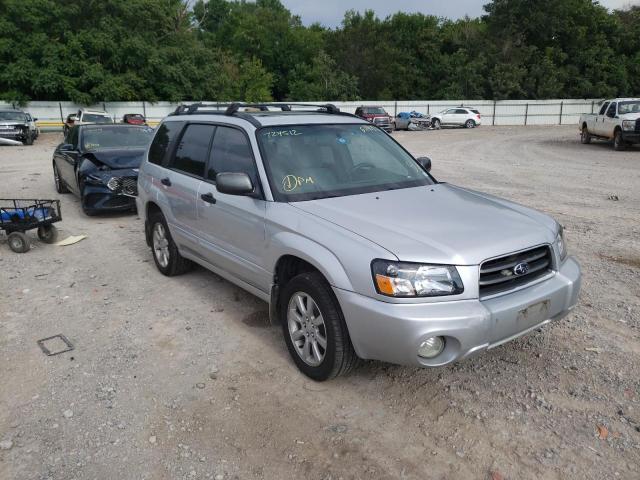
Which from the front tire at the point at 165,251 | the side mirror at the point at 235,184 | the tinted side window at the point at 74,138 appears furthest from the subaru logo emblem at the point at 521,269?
the tinted side window at the point at 74,138

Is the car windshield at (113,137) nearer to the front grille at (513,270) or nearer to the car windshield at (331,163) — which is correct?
the car windshield at (331,163)

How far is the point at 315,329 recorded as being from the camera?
3.64 meters

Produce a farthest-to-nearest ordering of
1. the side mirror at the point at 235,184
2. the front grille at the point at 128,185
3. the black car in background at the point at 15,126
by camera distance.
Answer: the black car in background at the point at 15,126 < the front grille at the point at 128,185 < the side mirror at the point at 235,184

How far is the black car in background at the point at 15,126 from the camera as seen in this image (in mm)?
23616

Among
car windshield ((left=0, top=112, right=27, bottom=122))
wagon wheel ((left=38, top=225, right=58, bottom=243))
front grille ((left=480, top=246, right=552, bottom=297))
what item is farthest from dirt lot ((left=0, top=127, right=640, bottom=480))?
car windshield ((left=0, top=112, right=27, bottom=122))

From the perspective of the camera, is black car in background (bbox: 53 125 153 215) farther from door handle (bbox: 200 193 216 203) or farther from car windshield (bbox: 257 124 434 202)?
car windshield (bbox: 257 124 434 202)

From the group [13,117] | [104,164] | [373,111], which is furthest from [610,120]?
[13,117]

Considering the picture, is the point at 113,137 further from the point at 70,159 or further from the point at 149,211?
the point at 149,211

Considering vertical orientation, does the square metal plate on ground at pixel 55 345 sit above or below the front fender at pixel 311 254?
below

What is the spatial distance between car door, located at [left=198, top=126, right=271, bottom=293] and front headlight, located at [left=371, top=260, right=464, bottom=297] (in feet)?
3.87

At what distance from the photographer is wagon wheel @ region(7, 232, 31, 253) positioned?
6992mm

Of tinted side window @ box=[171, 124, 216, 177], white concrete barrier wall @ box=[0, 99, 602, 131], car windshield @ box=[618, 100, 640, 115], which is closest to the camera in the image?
tinted side window @ box=[171, 124, 216, 177]

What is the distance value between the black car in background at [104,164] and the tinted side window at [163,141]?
3184mm

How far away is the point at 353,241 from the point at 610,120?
2014 cm
